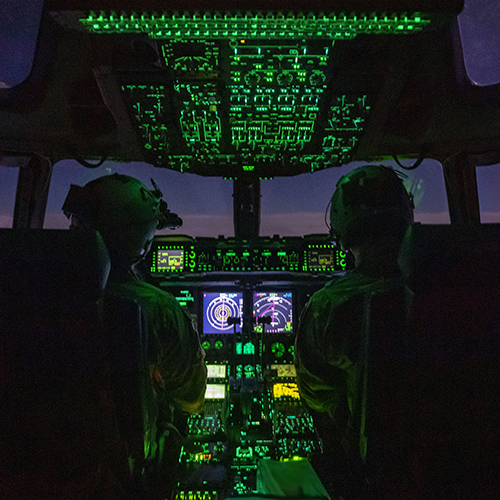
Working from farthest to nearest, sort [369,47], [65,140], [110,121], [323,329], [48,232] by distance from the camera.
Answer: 1. [65,140]
2. [110,121]
3. [369,47]
4. [323,329]
5. [48,232]

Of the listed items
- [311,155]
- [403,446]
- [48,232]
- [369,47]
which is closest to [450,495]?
[403,446]

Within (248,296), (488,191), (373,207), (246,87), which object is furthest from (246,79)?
(488,191)

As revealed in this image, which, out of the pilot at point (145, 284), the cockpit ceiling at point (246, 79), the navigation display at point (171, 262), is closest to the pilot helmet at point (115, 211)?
the pilot at point (145, 284)

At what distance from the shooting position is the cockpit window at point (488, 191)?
101 inches

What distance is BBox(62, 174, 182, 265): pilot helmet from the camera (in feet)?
4.77

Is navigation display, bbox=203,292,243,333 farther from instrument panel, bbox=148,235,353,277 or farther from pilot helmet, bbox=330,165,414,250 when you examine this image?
pilot helmet, bbox=330,165,414,250

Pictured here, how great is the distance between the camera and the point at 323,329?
1.30 m

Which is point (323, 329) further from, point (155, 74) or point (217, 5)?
point (155, 74)

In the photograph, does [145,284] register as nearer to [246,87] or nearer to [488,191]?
[246,87]

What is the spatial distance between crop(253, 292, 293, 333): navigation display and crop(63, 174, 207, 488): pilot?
0.83 meters

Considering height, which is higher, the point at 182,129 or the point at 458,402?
the point at 182,129

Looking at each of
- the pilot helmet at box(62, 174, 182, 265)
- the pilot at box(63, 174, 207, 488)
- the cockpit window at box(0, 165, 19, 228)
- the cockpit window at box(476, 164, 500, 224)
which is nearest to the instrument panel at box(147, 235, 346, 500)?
the pilot at box(63, 174, 207, 488)

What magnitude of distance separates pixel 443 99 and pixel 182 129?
4.51ft

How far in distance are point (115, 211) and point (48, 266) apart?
575 millimetres
